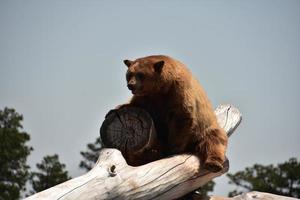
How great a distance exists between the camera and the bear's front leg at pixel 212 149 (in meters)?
7.70

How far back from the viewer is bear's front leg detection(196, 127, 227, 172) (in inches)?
303

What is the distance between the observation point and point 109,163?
21.4 ft

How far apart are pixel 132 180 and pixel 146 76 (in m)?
1.79

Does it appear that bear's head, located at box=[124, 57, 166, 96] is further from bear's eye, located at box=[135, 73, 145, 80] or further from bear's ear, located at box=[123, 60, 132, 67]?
bear's ear, located at box=[123, 60, 132, 67]

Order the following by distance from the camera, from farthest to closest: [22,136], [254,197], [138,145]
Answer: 1. [22,136]
2. [254,197]
3. [138,145]

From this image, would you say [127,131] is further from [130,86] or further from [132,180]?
[132,180]

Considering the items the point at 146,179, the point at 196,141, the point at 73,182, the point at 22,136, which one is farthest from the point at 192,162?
the point at 22,136

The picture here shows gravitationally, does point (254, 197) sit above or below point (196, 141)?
below

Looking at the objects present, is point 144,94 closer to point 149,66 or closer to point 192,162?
point 149,66

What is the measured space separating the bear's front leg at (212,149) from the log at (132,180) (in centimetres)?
15

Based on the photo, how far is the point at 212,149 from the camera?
7801 millimetres

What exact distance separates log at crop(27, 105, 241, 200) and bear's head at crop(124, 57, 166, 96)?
1.06m

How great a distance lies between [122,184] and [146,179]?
19.5 inches

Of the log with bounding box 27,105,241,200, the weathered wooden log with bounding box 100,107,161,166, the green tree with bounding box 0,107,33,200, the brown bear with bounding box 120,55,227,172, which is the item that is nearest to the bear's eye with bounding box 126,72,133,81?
the brown bear with bounding box 120,55,227,172
